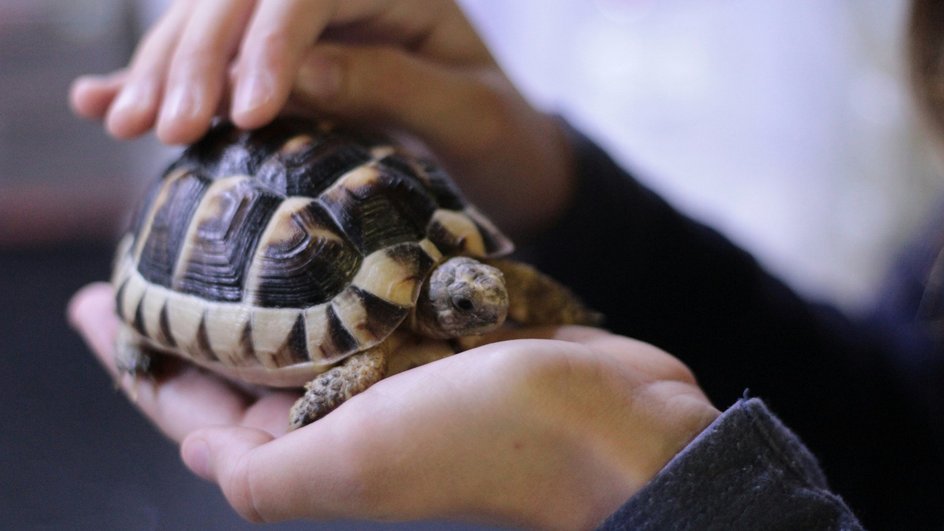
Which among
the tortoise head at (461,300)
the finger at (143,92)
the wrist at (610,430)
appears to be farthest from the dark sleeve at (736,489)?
the finger at (143,92)

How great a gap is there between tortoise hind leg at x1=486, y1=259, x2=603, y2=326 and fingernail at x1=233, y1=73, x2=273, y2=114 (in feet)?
1.32

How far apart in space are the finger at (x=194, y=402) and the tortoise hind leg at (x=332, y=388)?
7cm

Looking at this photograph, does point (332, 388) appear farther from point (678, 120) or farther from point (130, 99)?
point (678, 120)

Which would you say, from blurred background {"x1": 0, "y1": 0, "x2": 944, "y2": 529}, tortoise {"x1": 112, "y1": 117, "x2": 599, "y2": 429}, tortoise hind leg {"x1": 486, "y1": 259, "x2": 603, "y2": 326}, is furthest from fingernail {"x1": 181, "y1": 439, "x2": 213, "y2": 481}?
blurred background {"x1": 0, "y1": 0, "x2": 944, "y2": 529}

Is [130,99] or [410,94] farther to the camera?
[410,94]

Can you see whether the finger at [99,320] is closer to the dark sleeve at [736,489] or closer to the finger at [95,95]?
the finger at [95,95]

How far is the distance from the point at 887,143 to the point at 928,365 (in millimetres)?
1432

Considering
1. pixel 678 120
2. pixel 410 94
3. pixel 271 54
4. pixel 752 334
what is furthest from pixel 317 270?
pixel 678 120

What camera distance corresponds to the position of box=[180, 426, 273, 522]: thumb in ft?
2.65

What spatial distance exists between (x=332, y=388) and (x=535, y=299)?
1.17 ft

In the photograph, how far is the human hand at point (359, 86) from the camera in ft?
3.88

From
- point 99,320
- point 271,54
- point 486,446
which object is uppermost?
point 271,54

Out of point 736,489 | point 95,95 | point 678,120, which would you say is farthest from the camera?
point 678,120

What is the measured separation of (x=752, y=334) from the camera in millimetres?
1192
